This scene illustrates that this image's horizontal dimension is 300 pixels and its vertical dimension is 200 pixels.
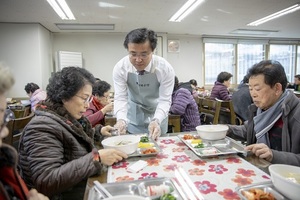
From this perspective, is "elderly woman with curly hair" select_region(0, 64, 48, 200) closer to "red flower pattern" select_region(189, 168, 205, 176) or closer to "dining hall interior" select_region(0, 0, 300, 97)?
"red flower pattern" select_region(189, 168, 205, 176)

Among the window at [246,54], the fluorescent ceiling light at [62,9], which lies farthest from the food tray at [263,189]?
the window at [246,54]

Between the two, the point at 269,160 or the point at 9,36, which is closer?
the point at 269,160

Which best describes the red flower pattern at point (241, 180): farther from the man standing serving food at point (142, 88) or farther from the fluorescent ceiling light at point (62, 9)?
the fluorescent ceiling light at point (62, 9)

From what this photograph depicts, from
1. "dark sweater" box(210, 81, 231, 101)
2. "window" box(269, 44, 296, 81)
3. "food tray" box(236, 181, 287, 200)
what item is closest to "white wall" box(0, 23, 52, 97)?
"dark sweater" box(210, 81, 231, 101)

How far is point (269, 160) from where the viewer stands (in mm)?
1015

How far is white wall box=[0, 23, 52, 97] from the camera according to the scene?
17.7 ft

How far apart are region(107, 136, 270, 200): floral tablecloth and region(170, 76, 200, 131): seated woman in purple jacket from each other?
1.39 m

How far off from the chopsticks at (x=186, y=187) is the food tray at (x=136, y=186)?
0.03m

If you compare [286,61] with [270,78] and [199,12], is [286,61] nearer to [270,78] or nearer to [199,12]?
[199,12]

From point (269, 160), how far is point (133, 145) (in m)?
0.63

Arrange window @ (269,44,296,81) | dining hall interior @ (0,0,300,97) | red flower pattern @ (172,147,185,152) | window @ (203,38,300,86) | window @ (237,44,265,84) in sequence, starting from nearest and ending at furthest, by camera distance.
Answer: red flower pattern @ (172,147,185,152) → dining hall interior @ (0,0,300,97) → window @ (203,38,300,86) → window @ (237,44,265,84) → window @ (269,44,296,81)

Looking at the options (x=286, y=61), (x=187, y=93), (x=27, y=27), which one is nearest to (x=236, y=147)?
(x=187, y=93)

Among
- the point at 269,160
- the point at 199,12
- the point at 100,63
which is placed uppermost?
the point at 199,12

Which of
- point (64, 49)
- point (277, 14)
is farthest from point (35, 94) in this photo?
point (277, 14)
